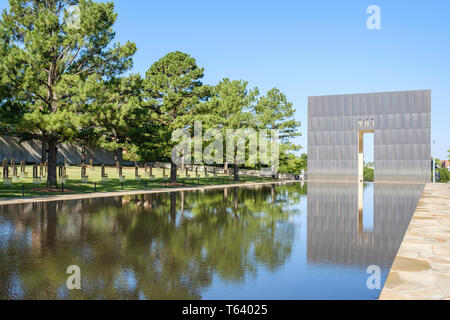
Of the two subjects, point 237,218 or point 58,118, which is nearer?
point 237,218

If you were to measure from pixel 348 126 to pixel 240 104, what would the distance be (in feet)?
67.7

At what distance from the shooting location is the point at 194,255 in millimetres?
9398

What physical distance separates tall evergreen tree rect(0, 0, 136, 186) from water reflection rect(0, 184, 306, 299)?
39.9 ft

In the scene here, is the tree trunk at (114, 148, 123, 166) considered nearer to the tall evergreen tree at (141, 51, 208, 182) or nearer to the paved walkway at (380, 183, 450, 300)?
the tall evergreen tree at (141, 51, 208, 182)

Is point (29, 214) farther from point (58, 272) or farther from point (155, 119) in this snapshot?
point (155, 119)

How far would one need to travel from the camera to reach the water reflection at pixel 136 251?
6871mm

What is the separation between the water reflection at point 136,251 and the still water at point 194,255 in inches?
0.8

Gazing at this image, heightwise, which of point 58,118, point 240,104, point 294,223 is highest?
point 240,104

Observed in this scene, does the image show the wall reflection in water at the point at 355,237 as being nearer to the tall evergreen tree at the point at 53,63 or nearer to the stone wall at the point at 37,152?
the tall evergreen tree at the point at 53,63

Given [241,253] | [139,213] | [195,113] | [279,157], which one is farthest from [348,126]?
[241,253]

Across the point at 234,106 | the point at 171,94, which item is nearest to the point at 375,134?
the point at 234,106

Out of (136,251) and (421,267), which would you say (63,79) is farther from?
(421,267)

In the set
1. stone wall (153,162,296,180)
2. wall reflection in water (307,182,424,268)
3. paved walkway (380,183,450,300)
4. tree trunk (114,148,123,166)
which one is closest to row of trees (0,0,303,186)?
wall reflection in water (307,182,424,268)

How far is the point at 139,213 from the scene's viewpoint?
698 inches
